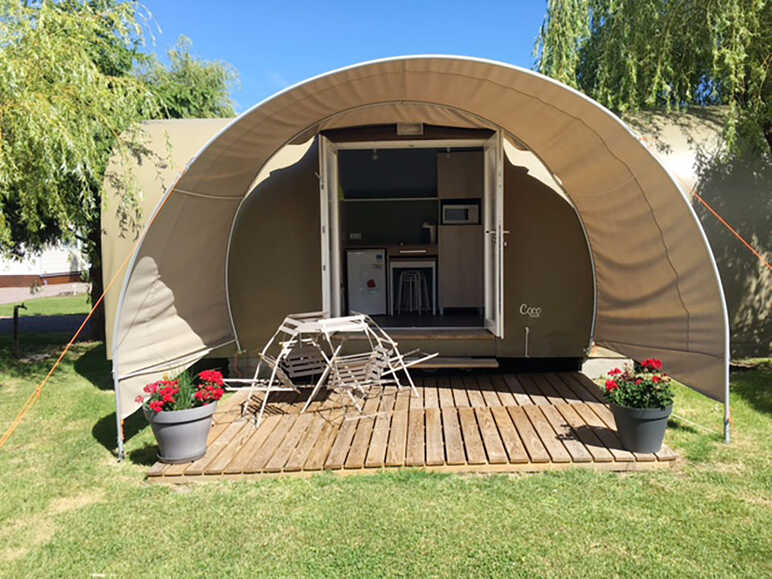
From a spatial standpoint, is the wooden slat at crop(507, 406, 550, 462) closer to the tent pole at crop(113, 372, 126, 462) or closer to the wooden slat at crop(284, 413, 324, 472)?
the wooden slat at crop(284, 413, 324, 472)

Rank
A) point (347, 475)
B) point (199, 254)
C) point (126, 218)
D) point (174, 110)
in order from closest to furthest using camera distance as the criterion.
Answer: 1. point (347, 475)
2. point (199, 254)
3. point (126, 218)
4. point (174, 110)

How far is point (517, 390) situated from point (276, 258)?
270cm

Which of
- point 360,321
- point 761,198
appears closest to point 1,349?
point 360,321

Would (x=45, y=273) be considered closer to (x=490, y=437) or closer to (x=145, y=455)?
(x=145, y=455)

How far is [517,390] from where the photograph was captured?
5254mm

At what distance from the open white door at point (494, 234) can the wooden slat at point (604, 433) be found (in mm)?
1072

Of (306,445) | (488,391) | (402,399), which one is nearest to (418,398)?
(402,399)

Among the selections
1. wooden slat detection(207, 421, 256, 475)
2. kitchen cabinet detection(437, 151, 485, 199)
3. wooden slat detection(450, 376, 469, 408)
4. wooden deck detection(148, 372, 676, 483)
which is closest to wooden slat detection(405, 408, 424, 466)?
wooden deck detection(148, 372, 676, 483)

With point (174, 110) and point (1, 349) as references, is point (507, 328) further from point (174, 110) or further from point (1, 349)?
point (1, 349)

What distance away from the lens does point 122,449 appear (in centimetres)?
389

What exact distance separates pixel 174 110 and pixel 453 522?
24.9ft

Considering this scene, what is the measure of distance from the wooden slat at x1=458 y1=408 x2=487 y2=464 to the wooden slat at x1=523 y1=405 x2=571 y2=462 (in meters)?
0.44

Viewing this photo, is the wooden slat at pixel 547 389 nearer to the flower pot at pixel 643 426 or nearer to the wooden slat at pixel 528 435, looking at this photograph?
the wooden slat at pixel 528 435

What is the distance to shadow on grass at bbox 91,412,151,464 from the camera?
411cm
